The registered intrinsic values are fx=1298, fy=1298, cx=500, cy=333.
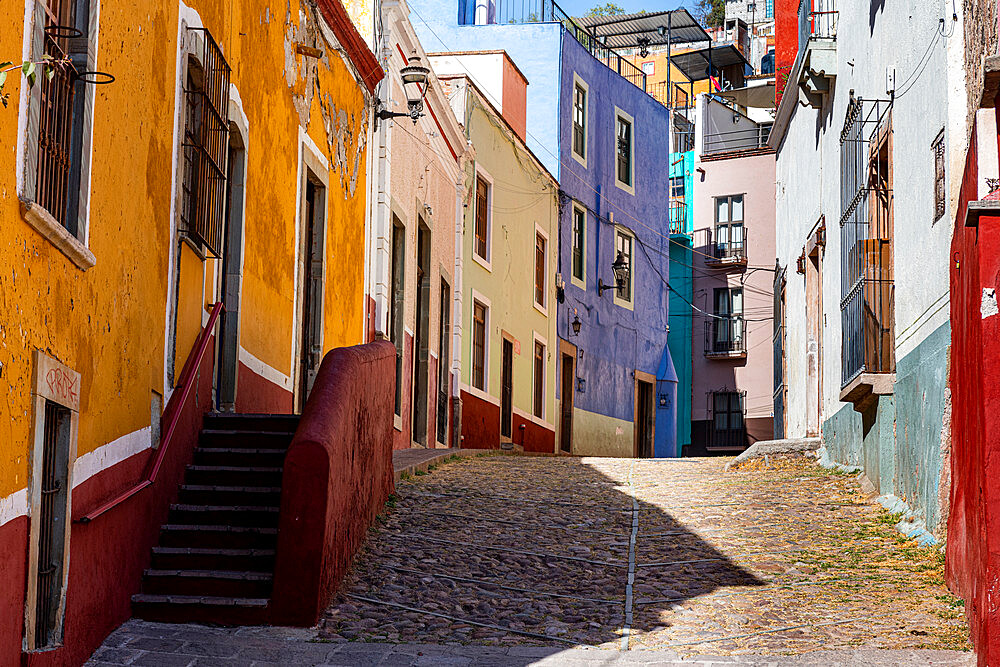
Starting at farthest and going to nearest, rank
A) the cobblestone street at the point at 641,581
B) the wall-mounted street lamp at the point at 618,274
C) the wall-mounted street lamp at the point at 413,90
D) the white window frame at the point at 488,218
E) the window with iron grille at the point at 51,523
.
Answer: the wall-mounted street lamp at the point at 618,274 → the white window frame at the point at 488,218 → the wall-mounted street lamp at the point at 413,90 → the cobblestone street at the point at 641,581 → the window with iron grille at the point at 51,523

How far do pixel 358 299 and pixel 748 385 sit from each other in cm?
2433

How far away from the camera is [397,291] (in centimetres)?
1711

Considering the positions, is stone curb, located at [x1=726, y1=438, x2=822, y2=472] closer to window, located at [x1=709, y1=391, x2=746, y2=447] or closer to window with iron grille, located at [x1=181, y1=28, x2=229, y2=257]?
window with iron grille, located at [x1=181, y1=28, x2=229, y2=257]

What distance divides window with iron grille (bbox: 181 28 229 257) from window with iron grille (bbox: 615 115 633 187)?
2053cm

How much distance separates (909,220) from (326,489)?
17.9 feet

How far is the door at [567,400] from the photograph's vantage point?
27000 millimetres

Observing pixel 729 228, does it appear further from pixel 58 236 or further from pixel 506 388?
pixel 58 236

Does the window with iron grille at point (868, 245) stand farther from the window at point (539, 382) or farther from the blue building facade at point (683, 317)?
the blue building facade at point (683, 317)

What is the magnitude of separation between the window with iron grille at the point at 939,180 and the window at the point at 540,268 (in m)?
15.9

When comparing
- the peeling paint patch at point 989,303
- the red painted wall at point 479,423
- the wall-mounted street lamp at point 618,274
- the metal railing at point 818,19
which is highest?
the metal railing at point 818,19

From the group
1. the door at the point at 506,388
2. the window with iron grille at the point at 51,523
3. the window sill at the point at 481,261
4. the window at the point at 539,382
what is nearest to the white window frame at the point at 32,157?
the window with iron grille at the point at 51,523

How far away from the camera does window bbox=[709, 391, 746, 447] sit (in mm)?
37844

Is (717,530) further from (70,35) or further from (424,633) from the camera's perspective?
(70,35)

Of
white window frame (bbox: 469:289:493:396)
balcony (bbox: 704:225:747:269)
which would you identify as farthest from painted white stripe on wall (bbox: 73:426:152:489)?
balcony (bbox: 704:225:747:269)
